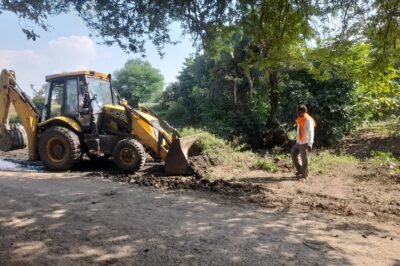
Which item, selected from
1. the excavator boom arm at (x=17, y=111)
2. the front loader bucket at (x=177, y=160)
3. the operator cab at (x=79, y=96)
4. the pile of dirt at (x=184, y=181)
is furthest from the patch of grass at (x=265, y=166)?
the excavator boom arm at (x=17, y=111)

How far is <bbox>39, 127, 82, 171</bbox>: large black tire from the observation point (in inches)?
396

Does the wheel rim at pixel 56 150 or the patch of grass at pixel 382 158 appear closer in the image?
the wheel rim at pixel 56 150

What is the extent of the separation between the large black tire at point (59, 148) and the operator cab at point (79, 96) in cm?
58

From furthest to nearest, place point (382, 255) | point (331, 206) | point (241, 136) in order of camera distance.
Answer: point (241, 136) → point (331, 206) → point (382, 255)

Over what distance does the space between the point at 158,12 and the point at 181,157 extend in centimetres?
421

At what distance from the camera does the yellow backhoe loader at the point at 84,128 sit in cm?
967

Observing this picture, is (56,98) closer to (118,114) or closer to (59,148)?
(59,148)

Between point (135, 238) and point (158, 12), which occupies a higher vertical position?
point (158, 12)

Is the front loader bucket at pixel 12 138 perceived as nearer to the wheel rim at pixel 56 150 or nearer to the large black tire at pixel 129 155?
the wheel rim at pixel 56 150

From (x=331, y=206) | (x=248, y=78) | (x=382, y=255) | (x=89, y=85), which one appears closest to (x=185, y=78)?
(x=248, y=78)

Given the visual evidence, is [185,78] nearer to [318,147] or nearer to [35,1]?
[318,147]

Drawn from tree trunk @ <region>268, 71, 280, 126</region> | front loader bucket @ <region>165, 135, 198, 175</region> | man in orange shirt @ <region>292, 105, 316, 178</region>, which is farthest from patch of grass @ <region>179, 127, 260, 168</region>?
tree trunk @ <region>268, 71, 280, 126</region>

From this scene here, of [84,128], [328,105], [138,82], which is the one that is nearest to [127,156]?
[84,128]

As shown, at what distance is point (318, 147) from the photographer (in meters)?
14.2
